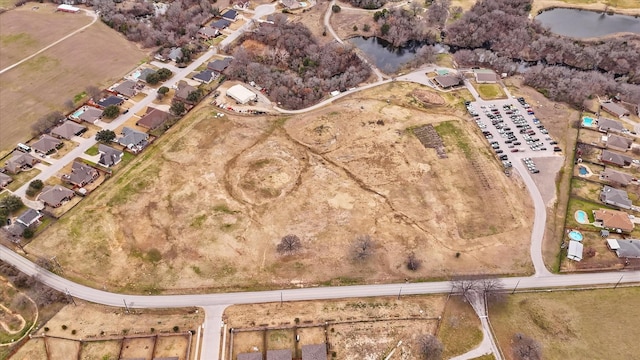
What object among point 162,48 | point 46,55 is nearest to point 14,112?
point 46,55

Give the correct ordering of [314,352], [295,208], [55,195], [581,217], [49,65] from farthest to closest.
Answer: [49,65]
[295,208]
[55,195]
[581,217]
[314,352]

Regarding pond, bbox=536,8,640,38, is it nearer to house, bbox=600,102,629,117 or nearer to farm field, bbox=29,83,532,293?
house, bbox=600,102,629,117

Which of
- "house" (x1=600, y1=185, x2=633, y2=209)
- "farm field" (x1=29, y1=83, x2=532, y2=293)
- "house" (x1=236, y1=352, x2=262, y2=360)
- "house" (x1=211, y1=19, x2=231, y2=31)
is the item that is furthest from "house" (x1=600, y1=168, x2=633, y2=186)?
"house" (x1=211, y1=19, x2=231, y2=31)

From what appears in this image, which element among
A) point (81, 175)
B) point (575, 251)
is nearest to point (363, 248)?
point (575, 251)

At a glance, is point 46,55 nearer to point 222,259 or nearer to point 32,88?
point 32,88

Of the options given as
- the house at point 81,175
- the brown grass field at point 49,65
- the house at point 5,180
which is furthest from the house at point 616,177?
the house at point 5,180

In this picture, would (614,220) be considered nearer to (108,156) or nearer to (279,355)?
(279,355)
